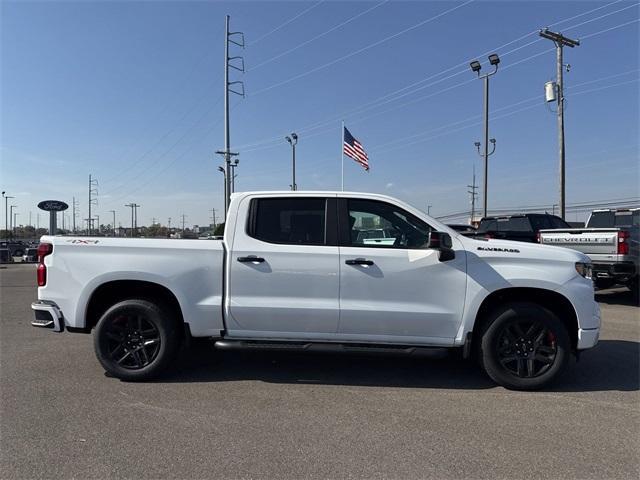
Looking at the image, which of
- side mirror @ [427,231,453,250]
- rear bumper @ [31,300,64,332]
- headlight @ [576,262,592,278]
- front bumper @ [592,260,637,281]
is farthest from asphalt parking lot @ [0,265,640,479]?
front bumper @ [592,260,637,281]

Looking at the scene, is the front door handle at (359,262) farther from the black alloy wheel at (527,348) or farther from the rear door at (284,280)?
the black alloy wheel at (527,348)

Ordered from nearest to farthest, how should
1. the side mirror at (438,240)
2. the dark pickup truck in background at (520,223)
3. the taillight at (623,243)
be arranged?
1. the side mirror at (438,240)
2. the taillight at (623,243)
3. the dark pickup truck in background at (520,223)

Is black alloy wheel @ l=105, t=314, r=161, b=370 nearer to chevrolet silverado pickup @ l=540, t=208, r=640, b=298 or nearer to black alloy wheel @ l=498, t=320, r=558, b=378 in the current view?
black alloy wheel @ l=498, t=320, r=558, b=378

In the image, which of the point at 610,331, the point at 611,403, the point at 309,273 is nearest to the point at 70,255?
the point at 309,273

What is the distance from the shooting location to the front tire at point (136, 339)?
524 centimetres

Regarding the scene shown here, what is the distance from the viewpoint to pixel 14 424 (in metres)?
4.15

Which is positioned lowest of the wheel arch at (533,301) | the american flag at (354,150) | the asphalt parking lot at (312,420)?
the asphalt parking lot at (312,420)

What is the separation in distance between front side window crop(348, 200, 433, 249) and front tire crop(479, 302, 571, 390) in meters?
1.12

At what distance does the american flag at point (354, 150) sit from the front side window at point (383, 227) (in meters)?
19.9

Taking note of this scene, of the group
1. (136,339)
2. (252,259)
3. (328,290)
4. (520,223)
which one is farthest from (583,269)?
(520,223)

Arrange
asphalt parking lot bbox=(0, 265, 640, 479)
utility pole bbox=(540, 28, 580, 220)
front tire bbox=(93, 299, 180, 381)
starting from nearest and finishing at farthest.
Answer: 1. asphalt parking lot bbox=(0, 265, 640, 479)
2. front tire bbox=(93, 299, 180, 381)
3. utility pole bbox=(540, 28, 580, 220)

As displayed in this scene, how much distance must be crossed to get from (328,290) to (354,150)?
2149 centimetres

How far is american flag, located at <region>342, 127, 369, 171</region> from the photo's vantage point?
2523cm

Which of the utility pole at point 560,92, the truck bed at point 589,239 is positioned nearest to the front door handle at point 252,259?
the truck bed at point 589,239
